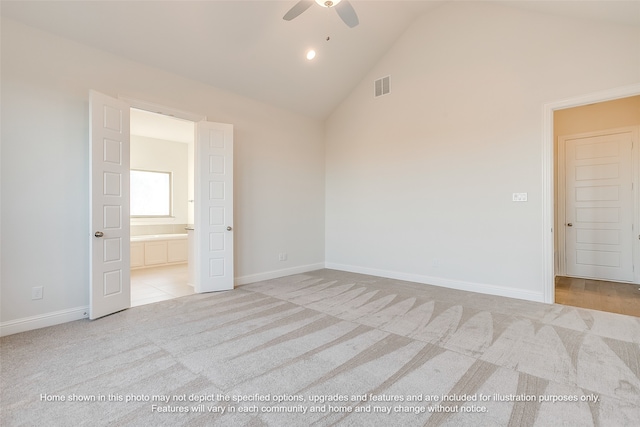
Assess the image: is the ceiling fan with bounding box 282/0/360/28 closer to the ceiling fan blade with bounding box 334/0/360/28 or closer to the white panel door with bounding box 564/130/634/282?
the ceiling fan blade with bounding box 334/0/360/28

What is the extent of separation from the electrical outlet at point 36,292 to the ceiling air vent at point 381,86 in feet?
17.7

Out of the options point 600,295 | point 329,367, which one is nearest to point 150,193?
point 329,367

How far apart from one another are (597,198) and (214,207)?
247 inches

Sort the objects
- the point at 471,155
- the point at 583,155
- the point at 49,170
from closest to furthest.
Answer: the point at 49,170 → the point at 471,155 → the point at 583,155

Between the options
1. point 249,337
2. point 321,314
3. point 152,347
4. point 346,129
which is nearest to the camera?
point 152,347

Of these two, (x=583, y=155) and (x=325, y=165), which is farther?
(x=325, y=165)

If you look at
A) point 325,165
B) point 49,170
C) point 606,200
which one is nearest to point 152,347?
point 49,170

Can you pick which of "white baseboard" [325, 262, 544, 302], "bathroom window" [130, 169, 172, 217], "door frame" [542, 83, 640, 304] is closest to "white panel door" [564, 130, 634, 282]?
"door frame" [542, 83, 640, 304]

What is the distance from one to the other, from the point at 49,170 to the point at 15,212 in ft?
1.64

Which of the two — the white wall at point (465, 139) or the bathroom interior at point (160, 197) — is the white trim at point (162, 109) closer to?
the bathroom interior at point (160, 197)

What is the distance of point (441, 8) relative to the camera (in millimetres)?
4484

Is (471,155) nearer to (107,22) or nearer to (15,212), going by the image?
(107,22)

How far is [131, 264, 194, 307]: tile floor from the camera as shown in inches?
157

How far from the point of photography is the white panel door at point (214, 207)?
13.7 ft
